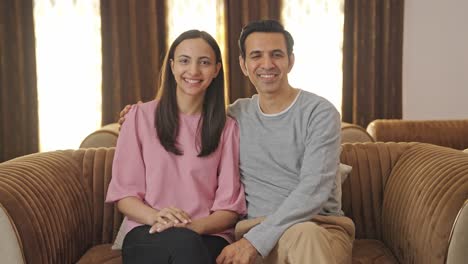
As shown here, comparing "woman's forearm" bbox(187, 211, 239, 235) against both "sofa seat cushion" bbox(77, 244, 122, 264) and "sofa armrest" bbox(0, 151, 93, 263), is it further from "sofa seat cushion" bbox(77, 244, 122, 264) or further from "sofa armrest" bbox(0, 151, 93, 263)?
"sofa armrest" bbox(0, 151, 93, 263)

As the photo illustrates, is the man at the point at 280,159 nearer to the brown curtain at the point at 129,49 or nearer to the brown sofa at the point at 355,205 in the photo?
the brown sofa at the point at 355,205

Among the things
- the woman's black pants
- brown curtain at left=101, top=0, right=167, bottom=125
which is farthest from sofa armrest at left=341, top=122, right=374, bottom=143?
brown curtain at left=101, top=0, right=167, bottom=125

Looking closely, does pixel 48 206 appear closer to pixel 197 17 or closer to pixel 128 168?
pixel 128 168

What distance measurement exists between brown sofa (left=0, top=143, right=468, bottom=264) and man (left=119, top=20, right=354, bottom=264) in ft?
0.75

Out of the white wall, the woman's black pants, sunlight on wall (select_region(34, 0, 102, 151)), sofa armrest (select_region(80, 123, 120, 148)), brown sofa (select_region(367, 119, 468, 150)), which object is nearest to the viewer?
the woman's black pants

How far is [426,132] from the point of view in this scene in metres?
3.45

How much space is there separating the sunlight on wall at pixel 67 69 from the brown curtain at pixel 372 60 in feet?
6.59

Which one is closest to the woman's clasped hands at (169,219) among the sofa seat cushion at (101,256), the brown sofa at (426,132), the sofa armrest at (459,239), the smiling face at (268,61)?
the sofa seat cushion at (101,256)

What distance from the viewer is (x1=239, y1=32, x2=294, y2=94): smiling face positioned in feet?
5.63

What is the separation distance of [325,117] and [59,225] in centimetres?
95

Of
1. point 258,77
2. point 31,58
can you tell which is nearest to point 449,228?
point 258,77

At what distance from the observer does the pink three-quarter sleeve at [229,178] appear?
5.52 feet

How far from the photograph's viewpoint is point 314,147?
1604 millimetres

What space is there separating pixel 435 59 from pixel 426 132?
36.0 inches
